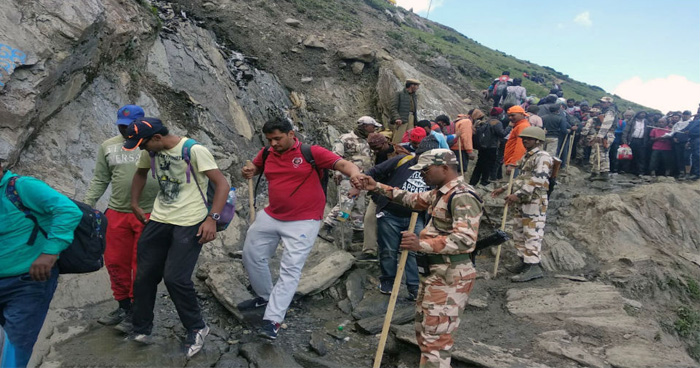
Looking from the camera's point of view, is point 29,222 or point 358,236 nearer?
point 29,222

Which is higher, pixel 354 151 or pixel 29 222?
pixel 354 151

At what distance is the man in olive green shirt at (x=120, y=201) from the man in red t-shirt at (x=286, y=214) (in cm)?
116

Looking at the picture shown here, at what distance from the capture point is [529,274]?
22.3 ft

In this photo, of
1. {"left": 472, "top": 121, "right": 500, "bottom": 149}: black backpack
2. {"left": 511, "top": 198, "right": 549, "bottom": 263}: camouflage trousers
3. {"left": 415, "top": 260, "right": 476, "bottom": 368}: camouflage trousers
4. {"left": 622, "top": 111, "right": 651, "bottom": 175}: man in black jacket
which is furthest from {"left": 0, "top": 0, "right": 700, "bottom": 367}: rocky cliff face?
{"left": 622, "top": 111, "right": 651, "bottom": 175}: man in black jacket

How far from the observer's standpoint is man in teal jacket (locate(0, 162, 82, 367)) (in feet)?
9.75

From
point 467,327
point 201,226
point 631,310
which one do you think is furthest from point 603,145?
point 201,226

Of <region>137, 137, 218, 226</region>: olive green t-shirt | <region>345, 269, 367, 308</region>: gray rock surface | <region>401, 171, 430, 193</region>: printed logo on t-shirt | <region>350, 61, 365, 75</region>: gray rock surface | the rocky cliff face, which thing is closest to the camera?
<region>137, 137, 218, 226</region>: olive green t-shirt

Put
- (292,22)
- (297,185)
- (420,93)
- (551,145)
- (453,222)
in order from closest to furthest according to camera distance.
A: (453,222)
(297,185)
(551,145)
(420,93)
(292,22)

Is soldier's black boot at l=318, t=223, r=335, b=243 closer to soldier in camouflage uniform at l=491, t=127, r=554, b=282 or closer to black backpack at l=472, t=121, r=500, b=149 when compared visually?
soldier in camouflage uniform at l=491, t=127, r=554, b=282

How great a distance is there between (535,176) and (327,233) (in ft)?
12.4

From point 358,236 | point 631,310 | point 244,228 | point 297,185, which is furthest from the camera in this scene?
point 358,236

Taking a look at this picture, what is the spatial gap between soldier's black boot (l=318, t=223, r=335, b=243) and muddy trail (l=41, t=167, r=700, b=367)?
0.21 metres

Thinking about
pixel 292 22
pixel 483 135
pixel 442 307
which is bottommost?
pixel 442 307

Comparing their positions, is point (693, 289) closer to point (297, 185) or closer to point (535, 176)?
point (535, 176)
